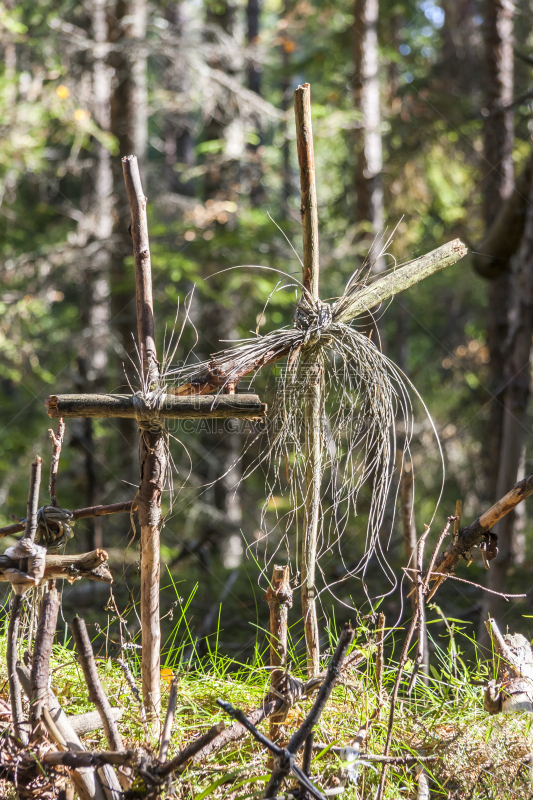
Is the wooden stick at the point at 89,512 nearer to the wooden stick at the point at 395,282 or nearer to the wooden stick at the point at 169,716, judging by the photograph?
the wooden stick at the point at 169,716

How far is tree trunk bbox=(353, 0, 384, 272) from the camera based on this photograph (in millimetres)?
7156

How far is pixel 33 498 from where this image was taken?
1.42m

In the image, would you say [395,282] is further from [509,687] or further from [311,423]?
[509,687]

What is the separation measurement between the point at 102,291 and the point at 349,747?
742 cm

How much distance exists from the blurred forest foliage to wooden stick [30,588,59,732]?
11.3 feet

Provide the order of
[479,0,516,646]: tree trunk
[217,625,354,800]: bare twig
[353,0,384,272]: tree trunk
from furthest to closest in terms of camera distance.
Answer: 1. [353,0,384,272]: tree trunk
2. [479,0,516,646]: tree trunk
3. [217,625,354,800]: bare twig

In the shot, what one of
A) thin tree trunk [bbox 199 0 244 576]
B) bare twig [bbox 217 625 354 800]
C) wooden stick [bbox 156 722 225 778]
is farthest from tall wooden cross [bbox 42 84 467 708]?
thin tree trunk [bbox 199 0 244 576]

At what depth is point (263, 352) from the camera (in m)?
1.82

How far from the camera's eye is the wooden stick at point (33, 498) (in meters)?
1.42

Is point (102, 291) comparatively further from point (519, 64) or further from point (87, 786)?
point (87, 786)

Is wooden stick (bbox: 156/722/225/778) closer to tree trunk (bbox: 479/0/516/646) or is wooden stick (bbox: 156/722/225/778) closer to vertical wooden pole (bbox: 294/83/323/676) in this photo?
vertical wooden pole (bbox: 294/83/323/676)

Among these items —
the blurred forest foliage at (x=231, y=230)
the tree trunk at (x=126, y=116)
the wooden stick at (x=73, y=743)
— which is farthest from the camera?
the tree trunk at (x=126, y=116)

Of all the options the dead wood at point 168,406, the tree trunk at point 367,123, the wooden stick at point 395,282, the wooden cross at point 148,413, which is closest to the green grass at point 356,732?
the wooden cross at point 148,413

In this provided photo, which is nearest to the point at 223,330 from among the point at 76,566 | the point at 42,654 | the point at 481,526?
the point at 481,526
